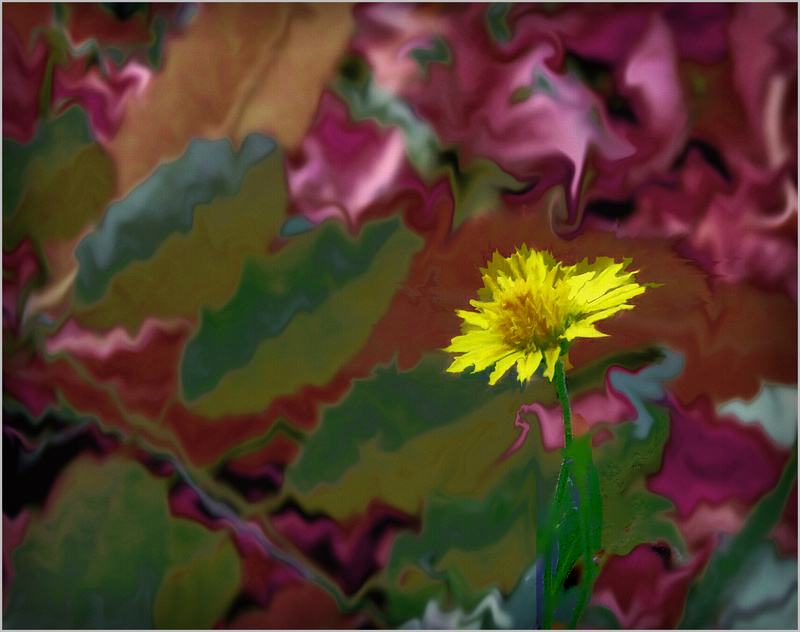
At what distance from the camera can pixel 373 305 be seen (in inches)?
24.8

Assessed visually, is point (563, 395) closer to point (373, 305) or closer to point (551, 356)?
point (551, 356)

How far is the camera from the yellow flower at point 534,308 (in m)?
0.53

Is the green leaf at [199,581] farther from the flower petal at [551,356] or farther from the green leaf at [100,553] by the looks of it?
the flower petal at [551,356]

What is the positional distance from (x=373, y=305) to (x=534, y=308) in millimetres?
179

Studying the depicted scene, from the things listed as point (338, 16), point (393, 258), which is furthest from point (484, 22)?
point (393, 258)

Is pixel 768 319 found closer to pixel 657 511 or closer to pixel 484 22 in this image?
pixel 657 511

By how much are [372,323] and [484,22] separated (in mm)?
347

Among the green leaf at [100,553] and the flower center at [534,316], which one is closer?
the flower center at [534,316]

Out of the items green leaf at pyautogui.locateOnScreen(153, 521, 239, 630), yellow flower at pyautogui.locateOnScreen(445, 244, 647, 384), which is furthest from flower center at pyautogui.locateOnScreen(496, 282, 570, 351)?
green leaf at pyautogui.locateOnScreen(153, 521, 239, 630)

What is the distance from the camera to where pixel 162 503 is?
634 millimetres

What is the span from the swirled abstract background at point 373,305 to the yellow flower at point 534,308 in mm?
22

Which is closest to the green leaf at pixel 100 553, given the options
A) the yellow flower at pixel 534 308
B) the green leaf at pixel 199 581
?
the green leaf at pixel 199 581

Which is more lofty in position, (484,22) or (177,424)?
(484,22)

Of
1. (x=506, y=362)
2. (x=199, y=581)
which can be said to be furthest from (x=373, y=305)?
(x=199, y=581)
